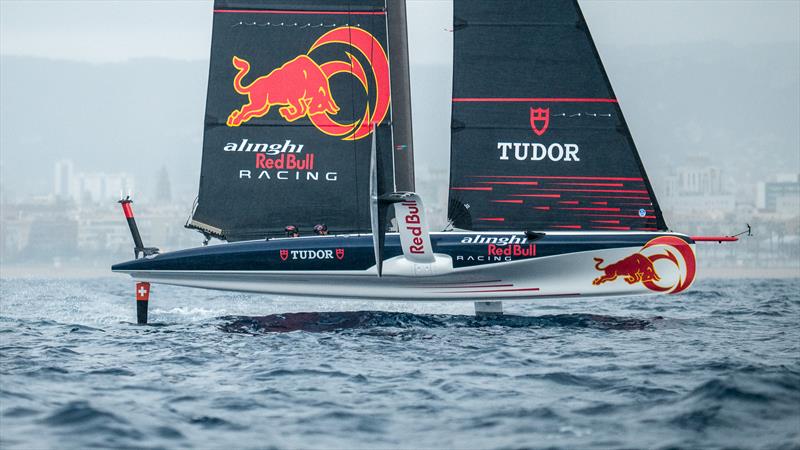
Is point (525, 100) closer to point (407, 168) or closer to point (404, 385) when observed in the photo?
point (407, 168)

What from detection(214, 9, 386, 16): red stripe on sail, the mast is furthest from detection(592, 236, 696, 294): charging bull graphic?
detection(214, 9, 386, 16): red stripe on sail

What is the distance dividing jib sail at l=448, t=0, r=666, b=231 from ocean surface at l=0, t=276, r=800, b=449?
2.01m

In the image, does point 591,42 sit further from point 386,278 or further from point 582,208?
point 386,278

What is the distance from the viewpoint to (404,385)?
12.7 m

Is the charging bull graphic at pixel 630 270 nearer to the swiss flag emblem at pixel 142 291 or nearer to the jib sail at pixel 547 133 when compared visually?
the jib sail at pixel 547 133

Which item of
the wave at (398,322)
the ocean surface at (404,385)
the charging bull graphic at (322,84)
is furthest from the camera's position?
the charging bull graphic at (322,84)

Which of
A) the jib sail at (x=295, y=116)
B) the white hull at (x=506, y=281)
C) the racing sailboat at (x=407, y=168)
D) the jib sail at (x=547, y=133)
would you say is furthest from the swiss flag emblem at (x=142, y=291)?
the jib sail at (x=547, y=133)

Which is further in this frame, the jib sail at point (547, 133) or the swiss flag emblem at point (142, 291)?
the swiss flag emblem at point (142, 291)

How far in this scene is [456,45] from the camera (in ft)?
66.7

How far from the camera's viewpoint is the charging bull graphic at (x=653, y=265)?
19.7 m

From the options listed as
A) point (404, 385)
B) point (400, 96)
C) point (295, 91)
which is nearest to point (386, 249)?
point (400, 96)

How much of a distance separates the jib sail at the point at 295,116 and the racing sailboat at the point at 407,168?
0.03 meters

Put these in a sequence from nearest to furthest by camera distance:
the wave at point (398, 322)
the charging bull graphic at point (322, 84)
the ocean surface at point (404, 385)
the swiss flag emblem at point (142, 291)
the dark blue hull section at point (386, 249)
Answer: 1. the ocean surface at point (404, 385)
2. the wave at point (398, 322)
3. the dark blue hull section at point (386, 249)
4. the swiss flag emblem at point (142, 291)
5. the charging bull graphic at point (322, 84)

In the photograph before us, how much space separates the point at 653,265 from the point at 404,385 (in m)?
8.40
